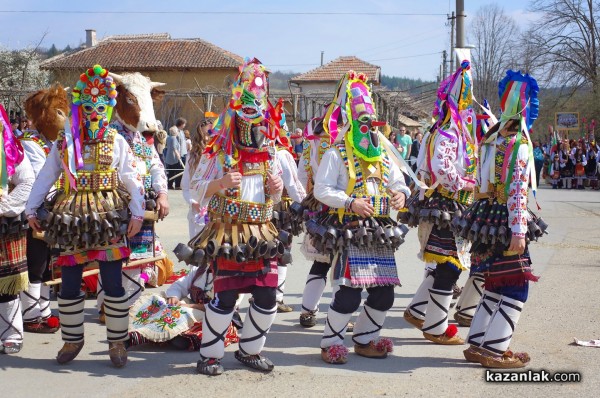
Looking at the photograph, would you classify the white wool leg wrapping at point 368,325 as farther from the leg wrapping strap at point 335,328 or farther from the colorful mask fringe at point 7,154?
Result: the colorful mask fringe at point 7,154

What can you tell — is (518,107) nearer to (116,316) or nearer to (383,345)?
(383,345)

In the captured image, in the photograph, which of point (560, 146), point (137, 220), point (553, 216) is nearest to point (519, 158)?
point (137, 220)

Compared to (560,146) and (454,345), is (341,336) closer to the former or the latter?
(454,345)

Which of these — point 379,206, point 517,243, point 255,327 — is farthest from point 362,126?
point 255,327

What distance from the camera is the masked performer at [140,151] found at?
257 inches

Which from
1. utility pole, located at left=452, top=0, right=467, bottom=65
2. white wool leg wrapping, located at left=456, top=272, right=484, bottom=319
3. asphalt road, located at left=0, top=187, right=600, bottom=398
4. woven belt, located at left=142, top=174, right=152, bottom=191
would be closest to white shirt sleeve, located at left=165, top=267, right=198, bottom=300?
asphalt road, located at left=0, top=187, right=600, bottom=398

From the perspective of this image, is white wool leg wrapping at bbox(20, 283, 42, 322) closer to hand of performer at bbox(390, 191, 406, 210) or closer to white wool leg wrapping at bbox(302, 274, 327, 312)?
white wool leg wrapping at bbox(302, 274, 327, 312)

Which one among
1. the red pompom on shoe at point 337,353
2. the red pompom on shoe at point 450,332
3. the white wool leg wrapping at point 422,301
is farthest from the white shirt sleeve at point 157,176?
the red pompom on shoe at point 450,332

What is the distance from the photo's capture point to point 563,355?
228 inches

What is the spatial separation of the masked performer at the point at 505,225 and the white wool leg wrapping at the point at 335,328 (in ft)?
3.17

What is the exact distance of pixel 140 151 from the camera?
6660 millimetres

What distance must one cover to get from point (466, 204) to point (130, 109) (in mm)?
3103

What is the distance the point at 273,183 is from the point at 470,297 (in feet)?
8.42

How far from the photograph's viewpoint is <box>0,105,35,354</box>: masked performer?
5.68 m
